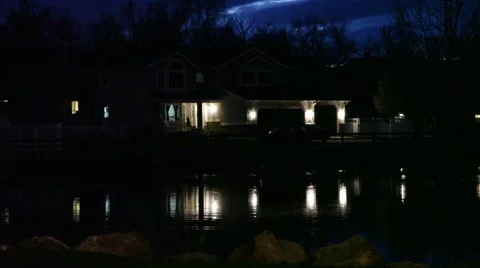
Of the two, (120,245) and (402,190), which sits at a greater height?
(120,245)

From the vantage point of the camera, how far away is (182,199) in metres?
29.7

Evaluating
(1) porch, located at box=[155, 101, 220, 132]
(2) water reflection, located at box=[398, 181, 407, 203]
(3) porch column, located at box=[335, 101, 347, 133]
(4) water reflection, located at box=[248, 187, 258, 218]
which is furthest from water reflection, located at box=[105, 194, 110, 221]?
(3) porch column, located at box=[335, 101, 347, 133]

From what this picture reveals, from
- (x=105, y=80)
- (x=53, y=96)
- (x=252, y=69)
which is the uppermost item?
(x=252, y=69)

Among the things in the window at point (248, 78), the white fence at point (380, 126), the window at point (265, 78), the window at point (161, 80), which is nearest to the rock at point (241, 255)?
the window at point (161, 80)

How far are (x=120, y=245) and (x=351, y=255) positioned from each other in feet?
15.2

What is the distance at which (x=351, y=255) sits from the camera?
601 inches

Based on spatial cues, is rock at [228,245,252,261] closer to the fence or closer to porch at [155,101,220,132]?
porch at [155,101,220,132]

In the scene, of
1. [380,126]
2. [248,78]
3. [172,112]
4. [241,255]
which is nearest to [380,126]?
[380,126]

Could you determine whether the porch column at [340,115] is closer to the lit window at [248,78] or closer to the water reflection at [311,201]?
the lit window at [248,78]

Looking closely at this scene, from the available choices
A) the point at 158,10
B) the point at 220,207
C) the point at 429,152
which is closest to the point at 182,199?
the point at 220,207

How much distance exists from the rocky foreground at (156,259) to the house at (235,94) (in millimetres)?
49050

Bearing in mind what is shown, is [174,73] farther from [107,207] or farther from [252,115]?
[107,207]

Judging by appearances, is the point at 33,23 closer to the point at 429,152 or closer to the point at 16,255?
the point at 429,152

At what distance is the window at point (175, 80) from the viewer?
67875mm
